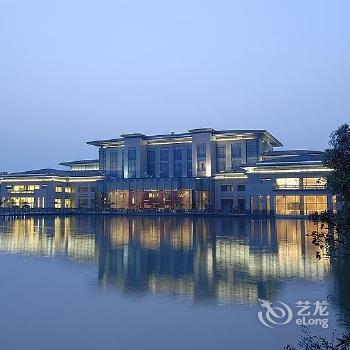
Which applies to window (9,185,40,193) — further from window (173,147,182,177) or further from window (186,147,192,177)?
window (186,147,192,177)

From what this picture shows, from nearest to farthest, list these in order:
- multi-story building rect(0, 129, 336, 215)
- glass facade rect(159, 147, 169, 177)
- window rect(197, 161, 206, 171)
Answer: multi-story building rect(0, 129, 336, 215)
window rect(197, 161, 206, 171)
glass facade rect(159, 147, 169, 177)

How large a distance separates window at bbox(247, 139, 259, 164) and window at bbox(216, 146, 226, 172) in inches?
244

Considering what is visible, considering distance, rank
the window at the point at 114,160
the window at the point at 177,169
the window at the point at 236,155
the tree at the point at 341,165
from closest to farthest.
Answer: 1. the tree at the point at 341,165
2. the window at the point at 236,155
3. the window at the point at 177,169
4. the window at the point at 114,160

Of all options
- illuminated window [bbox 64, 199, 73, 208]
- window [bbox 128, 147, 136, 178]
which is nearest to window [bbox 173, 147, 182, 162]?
window [bbox 128, 147, 136, 178]

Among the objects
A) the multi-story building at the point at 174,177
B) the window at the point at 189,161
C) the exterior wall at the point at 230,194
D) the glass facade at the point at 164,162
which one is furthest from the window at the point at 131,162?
the exterior wall at the point at 230,194

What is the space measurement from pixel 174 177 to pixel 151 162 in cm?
885

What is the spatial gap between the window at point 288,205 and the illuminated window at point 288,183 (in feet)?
7.04

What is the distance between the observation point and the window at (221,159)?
339ft

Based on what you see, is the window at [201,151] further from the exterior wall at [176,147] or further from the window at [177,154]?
the window at [177,154]

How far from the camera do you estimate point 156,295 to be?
50.8 feet

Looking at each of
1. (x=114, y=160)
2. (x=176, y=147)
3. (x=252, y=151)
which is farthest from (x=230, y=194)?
(x=114, y=160)

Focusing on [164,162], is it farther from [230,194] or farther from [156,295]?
[156,295]

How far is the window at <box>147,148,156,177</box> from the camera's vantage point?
110 metres

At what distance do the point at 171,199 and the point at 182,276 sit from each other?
83159mm
